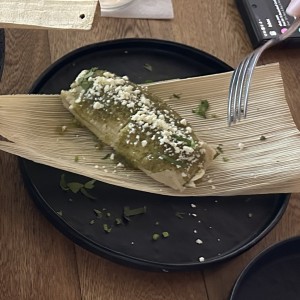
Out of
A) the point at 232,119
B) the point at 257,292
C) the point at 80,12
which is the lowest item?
the point at 257,292

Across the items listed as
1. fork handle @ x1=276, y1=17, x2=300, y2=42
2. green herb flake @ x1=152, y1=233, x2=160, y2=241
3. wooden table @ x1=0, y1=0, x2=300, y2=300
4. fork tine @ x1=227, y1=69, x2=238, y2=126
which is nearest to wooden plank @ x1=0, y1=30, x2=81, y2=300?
wooden table @ x1=0, y1=0, x2=300, y2=300

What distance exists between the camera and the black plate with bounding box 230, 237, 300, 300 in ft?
2.91

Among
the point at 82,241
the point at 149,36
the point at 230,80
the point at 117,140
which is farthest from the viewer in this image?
the point at 149,36

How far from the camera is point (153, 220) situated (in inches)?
36.6

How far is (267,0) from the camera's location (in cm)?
132

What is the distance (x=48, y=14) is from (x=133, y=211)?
1.02ft

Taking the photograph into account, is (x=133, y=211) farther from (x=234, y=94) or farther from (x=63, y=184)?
(x=234, y=94)

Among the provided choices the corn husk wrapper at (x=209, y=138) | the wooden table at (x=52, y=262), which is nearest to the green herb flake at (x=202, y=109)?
the corn husk wrapper at (x=209, y=138)

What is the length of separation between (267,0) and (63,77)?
505mm

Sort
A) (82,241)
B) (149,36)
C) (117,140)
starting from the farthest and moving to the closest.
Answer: (149,36), (117,140), (82,241)

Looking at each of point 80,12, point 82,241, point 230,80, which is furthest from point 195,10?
point 82,241

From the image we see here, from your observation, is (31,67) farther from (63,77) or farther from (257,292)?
(257,292)

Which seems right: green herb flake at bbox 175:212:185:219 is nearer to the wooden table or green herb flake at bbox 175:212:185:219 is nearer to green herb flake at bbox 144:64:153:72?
the wooden table

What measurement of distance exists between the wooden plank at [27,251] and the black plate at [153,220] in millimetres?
37
